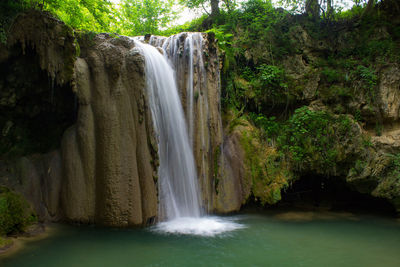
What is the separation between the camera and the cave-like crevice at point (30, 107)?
6.25 meters

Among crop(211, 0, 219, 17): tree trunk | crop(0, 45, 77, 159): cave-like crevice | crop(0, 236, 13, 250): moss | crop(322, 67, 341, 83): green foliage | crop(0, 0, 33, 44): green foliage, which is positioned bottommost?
crop(0, 236, 13, 250): moss

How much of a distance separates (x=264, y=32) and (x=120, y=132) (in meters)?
7.54

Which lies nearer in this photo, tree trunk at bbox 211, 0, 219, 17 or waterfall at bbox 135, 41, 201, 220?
waterfall at bbox 135, 41, 201, 220

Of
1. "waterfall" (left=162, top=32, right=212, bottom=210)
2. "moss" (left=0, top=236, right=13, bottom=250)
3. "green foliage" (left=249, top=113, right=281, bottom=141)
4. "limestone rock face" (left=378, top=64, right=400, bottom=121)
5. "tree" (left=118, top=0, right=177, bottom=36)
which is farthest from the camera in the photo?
"tree" (left=118, top=0, right=177, bottom=36)

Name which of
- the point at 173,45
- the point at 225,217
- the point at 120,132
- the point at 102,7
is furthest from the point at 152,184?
the point at 102,7

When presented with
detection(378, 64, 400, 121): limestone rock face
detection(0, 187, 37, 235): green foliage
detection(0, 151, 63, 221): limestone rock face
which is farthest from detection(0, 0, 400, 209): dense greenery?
detection(0, 187, 37, 235): green foliage

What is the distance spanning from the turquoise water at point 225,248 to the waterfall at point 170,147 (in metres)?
1.30

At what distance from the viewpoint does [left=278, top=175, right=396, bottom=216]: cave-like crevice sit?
9.18 m

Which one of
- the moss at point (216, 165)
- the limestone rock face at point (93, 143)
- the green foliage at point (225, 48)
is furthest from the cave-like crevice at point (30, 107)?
the green foliage at point (225, 48)

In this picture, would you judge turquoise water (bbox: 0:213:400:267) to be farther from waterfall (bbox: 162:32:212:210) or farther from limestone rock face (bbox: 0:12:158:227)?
waterfall (bbox: 162:32:212:210)

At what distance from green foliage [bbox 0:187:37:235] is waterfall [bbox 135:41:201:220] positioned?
293 centimetres

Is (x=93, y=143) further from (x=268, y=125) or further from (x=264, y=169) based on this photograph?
(x=268, y=125)

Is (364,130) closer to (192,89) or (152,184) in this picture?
(192,89)

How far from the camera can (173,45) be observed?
8648 millimetres
